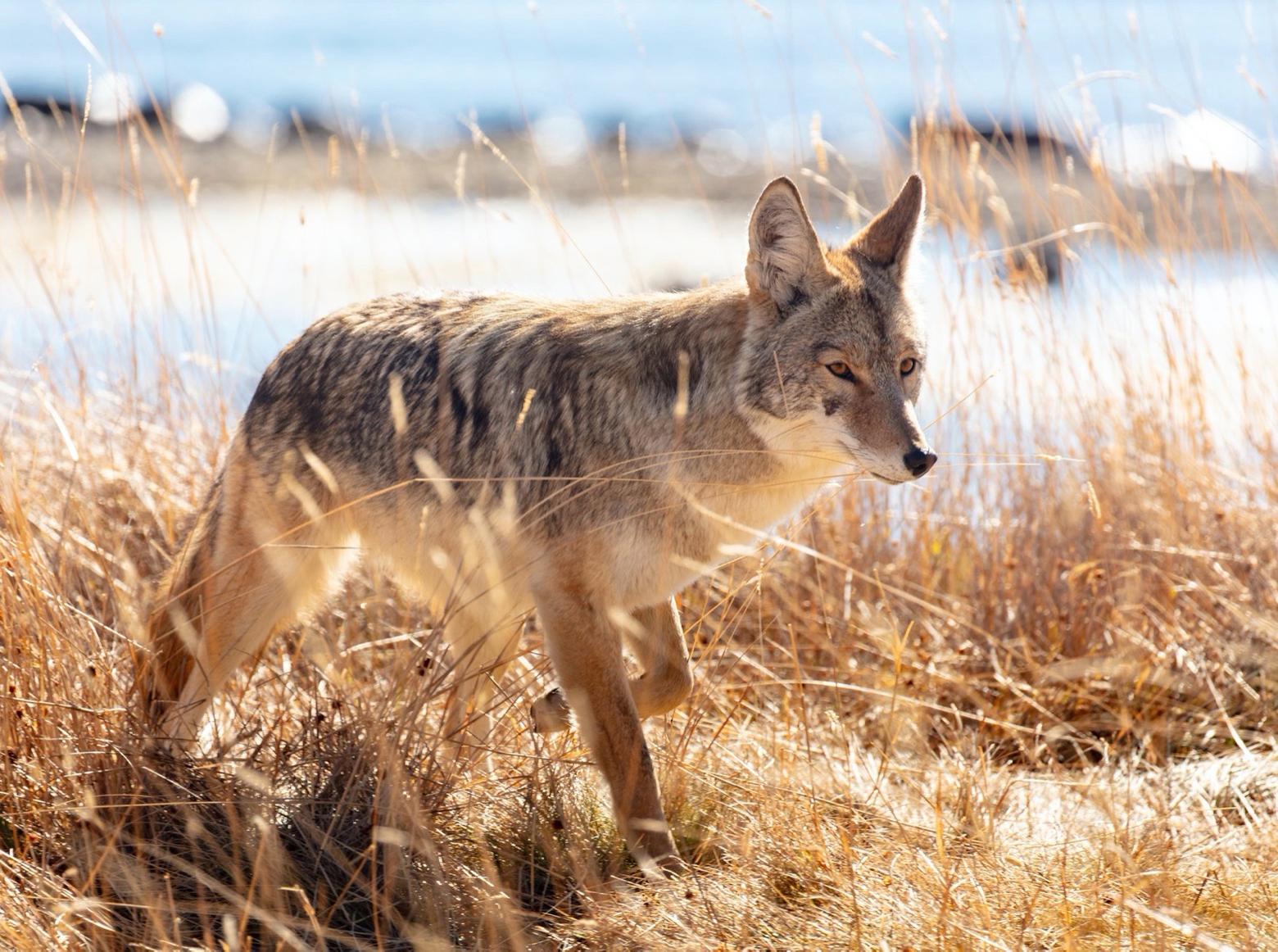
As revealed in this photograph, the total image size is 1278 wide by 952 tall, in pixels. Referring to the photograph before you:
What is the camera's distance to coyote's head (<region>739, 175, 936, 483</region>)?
3469 millimetres

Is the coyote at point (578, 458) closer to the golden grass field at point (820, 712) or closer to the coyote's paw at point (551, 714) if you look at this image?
the coyote's paw at point (551, 714)

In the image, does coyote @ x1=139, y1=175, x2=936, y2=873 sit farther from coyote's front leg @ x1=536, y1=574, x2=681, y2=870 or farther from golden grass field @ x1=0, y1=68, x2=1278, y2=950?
golden grass field @ x1=0, y1=68, x2=1278, y2=950

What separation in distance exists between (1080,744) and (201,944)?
3.01 metres

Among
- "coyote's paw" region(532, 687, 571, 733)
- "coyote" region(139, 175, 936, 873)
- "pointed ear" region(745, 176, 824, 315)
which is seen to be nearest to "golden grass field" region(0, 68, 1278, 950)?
"coyote's paw" region(532, 687, 571, 733)

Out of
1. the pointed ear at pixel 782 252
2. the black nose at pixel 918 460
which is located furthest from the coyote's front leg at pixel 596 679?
the pointed ear at pixel 782 252

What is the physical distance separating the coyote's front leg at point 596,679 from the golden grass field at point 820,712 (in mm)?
134

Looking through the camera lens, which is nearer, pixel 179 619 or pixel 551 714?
pixel 179 619

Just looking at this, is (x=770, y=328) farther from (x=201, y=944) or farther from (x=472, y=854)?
(x=201, y=944)

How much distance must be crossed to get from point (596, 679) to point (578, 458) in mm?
641

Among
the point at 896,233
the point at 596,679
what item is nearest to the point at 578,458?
the point at 596,679

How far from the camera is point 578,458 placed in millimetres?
3758

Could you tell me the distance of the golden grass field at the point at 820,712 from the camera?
293 centimetres

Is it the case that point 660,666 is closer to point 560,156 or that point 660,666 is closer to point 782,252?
point 782,252

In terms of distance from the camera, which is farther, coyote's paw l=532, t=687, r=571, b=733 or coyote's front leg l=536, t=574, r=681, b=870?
coyote's paw l=532, t=687, r=571, b=733
